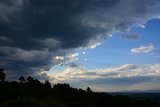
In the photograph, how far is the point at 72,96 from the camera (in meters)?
115

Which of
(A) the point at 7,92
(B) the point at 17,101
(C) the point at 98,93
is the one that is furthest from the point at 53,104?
(C) the point at 98,93

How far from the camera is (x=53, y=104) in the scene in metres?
31.1

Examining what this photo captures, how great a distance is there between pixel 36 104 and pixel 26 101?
1397 mm

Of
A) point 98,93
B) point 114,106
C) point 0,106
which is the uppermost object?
point 98,93

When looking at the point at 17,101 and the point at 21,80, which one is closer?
the point at 17,101

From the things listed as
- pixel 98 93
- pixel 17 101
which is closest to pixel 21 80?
pixel 98 93

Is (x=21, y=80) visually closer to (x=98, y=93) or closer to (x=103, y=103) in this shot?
(x=98, y=93)

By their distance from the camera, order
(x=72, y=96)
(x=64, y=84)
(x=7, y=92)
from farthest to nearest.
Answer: (x=64, y=84) → (x=72, y=96) → (x=7, y=92)

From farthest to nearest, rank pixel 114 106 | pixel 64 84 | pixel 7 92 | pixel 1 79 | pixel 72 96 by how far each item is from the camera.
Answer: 1. pixel 64 84
2. pixel 1 79
3. pixel 72 96
4. pixel 114 106
5. pixel 7 92

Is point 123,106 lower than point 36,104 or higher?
higher

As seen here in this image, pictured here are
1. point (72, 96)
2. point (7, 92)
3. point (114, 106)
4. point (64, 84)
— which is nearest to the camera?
point (7, 92)

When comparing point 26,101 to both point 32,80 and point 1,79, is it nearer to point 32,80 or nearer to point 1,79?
point 1,79

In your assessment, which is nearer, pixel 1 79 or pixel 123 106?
pixel 123 106

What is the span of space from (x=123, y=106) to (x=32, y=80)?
6203 centimetres
